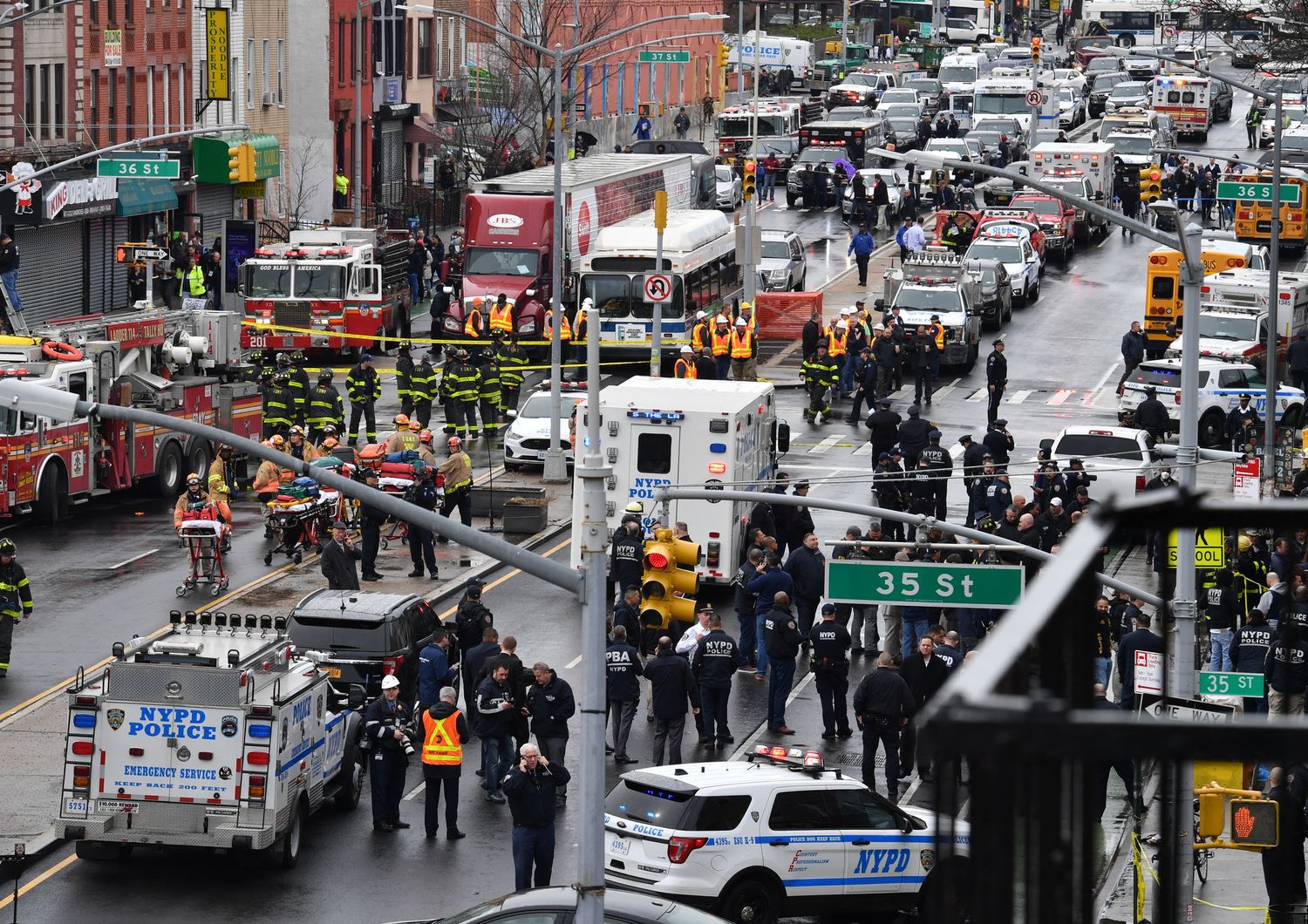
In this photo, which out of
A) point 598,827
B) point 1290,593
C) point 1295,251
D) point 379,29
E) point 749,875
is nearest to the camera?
point 1290,593

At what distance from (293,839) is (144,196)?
143 feet

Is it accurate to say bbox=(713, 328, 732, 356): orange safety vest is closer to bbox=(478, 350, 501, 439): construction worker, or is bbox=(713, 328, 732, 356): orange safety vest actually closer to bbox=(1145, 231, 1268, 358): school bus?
bbox=(478, 350, 501, 439): construction worker

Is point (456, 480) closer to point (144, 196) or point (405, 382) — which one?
point (405, 382)

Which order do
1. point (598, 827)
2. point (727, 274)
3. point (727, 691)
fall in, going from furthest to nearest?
1. point (727, 274)
2. point (727, 691)
3. point (598, 827)

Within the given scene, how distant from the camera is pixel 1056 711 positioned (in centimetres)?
269

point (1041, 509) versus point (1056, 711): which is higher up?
point (1056, 711)

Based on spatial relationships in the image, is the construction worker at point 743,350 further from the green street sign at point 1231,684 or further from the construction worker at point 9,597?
the green street sign at point 1231,684

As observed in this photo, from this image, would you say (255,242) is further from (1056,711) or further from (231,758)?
(1056,711)

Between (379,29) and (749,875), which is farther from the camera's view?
(379,29)

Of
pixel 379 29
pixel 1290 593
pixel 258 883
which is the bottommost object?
pixel 258 883

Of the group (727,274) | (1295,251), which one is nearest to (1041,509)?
(727,274)

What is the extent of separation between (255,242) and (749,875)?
43796 millimetres

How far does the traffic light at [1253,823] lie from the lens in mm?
13344

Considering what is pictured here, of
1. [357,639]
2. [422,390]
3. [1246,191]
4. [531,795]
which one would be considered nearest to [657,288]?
[422,390]
